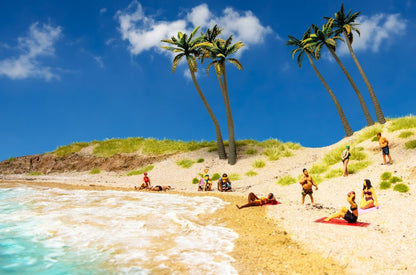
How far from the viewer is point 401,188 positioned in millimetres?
12125

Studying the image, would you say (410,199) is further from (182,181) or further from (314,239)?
(182,181)

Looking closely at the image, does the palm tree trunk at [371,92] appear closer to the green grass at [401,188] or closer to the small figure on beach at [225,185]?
the green grass at [401,188]

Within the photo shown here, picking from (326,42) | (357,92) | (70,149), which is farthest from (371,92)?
(70,149)

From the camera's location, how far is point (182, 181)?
975 inches

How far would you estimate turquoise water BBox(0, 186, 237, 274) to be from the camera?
20.9ft

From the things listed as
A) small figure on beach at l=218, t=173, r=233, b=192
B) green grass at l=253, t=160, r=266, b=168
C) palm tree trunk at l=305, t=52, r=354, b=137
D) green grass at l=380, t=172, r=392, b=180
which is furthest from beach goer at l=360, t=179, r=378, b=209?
palm tree trunk at l=305, t=52, r=354, b=137

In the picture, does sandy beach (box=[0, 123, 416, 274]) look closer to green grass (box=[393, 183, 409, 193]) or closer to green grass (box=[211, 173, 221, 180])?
green grass (box=[393, 183, 409, 193])

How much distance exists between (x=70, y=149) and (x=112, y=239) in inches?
1306

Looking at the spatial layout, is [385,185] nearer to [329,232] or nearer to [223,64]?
[329,232]

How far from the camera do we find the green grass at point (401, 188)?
1203 cm

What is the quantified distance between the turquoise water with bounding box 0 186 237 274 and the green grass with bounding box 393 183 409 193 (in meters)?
7.32

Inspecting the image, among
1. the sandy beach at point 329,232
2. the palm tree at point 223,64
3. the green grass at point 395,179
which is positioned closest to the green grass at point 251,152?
the palm tree at point 223,64

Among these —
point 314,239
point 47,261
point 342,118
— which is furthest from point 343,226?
point 342,118

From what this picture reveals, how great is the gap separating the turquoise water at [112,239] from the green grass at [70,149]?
25758 mm
